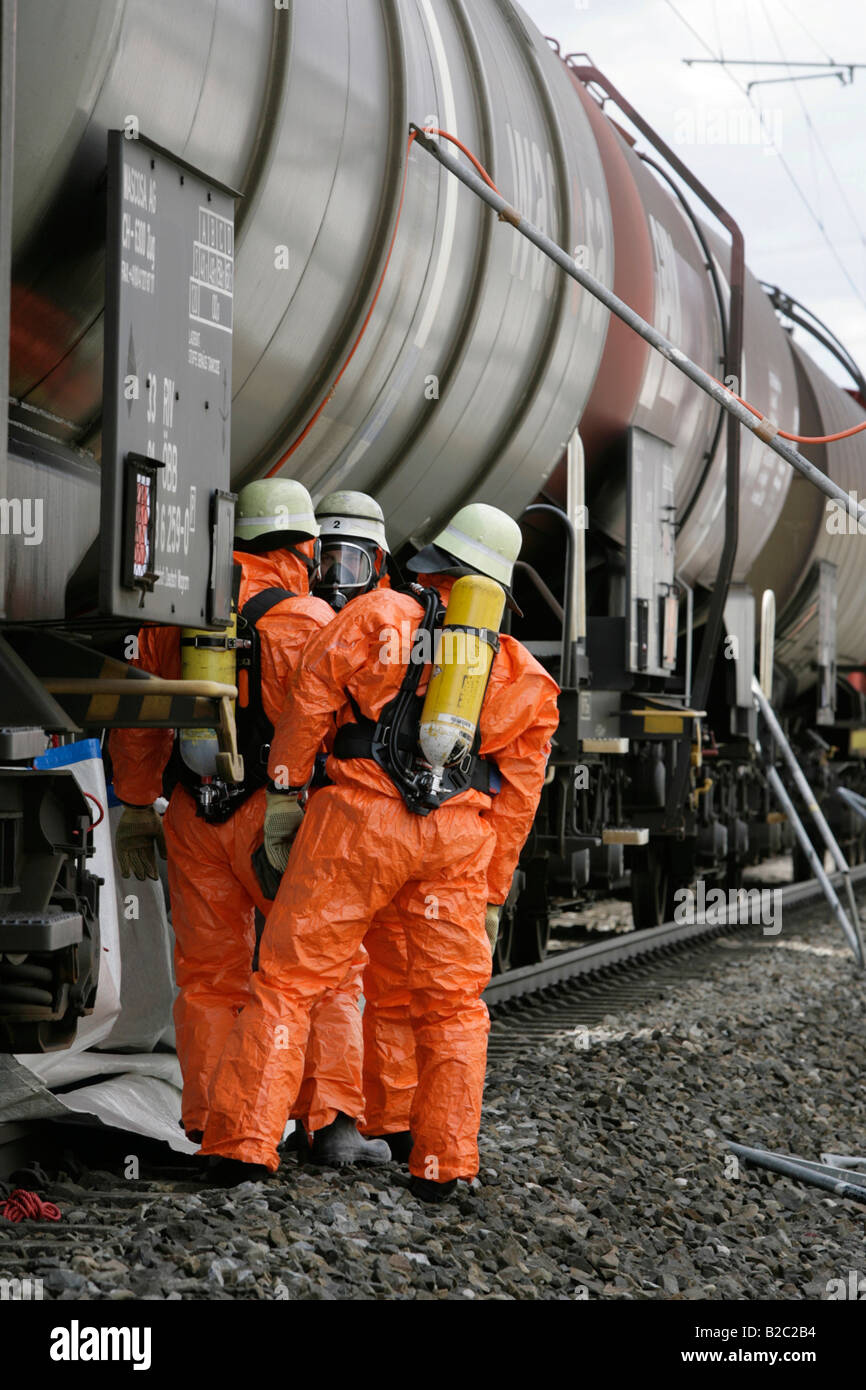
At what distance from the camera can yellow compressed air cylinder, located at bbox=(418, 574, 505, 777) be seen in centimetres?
396

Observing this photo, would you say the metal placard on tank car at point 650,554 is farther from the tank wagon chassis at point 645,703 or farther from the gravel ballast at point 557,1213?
the gravel ballast at point 557,1213

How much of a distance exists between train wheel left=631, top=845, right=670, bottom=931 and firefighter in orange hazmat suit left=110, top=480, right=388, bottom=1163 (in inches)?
268

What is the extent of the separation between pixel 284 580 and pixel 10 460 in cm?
139

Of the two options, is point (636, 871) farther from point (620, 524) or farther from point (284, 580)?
point (284, 580)

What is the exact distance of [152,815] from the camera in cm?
450

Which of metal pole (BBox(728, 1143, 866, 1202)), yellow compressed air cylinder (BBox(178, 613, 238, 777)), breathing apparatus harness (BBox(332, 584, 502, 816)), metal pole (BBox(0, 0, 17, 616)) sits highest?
metal pole (BBox(0, 0, 17, 616))

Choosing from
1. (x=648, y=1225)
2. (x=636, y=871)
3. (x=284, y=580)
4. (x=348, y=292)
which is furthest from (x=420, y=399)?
(x=636, y=871)

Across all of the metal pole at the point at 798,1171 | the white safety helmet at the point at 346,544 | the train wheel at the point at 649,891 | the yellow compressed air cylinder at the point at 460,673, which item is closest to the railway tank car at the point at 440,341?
the white safety helmet at the point at 346,544

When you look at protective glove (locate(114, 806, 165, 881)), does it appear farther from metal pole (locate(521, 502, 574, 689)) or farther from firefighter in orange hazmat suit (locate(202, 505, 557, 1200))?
metal pole (locate(521, 502, 574, 689))

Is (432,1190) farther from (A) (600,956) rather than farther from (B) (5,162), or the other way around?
(A) (600,956)

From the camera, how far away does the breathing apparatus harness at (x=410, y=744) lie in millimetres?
3984

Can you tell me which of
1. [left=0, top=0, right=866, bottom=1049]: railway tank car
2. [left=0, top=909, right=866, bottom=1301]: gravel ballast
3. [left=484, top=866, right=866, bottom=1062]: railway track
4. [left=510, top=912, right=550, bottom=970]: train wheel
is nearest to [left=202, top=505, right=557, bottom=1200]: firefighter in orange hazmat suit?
[left=0, top=909, right=866, bottom=1301]: gravel ballast

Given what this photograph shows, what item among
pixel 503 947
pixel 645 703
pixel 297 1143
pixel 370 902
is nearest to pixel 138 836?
pixel 370 902

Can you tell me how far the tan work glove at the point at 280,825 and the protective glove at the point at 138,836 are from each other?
0.57 m
